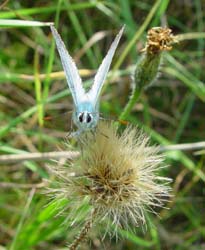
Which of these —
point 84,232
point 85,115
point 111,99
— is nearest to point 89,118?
point 85,115

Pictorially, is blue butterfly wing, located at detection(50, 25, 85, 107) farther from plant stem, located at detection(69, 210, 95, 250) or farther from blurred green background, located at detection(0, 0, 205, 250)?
blurred green background, located at detection(0, 0, 205, 250)

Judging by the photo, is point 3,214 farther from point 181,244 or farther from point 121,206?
point 121,206

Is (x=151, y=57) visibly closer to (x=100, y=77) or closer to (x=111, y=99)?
(x=100, y=77)

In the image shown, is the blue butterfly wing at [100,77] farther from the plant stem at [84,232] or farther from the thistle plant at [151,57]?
the plant stem at [84,232]

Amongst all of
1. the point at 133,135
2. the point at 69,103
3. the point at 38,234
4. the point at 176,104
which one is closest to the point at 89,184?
the point at 133,135

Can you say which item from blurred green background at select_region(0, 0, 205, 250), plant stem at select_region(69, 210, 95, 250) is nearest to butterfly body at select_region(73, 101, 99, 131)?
plant stem at select_region(69, 210, 95, 250)
